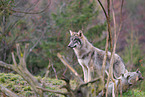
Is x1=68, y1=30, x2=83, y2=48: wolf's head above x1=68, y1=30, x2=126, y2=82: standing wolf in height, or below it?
above

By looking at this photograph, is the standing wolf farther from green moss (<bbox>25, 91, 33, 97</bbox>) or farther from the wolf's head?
green moss (<bbox>25, 91, 33, 97</bbox>)

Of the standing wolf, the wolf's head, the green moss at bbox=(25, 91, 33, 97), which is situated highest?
the wolf's head

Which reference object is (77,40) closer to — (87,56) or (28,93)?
(87,56)

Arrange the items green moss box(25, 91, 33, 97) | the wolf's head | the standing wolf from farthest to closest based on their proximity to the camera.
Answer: the wolf's head
the standing wolf
green moss box(25, 91, 33, 97)

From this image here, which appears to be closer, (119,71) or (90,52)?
(119,71)

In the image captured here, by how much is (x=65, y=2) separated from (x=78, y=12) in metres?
2.16

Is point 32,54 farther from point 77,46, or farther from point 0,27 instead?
point 77,46

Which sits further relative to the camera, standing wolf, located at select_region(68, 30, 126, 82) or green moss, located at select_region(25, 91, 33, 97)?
standing wolf, located at select_region(68, 30, 126, 82)

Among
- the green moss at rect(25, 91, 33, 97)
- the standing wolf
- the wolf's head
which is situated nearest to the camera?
the green moss at rect(25, 91, 33, 97)

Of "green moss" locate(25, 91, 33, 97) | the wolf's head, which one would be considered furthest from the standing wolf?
"green moss" locate(25, 91, 33, 97)

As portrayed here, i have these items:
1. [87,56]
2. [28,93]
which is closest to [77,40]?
[87,56]

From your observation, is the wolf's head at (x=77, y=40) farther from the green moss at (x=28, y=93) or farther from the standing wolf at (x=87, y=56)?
the green moss at (x=28, y=93)

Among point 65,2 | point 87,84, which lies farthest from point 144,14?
point 87,84

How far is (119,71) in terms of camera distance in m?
6.67
